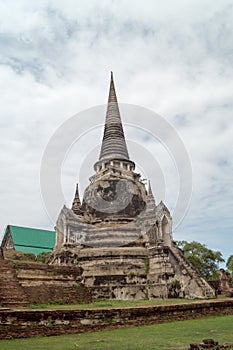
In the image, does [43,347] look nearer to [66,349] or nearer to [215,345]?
[66,349]

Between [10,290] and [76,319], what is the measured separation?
7.04 meters

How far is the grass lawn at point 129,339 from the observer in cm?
730

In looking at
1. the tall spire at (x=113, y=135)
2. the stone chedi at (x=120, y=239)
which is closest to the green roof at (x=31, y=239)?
the stone chedi at (x=120, y=239)

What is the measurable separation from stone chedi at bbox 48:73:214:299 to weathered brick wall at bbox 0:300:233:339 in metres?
10.7

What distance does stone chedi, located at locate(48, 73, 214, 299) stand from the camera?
909 inches

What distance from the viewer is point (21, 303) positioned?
1509 centimetres

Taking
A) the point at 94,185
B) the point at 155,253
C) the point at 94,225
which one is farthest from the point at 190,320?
the point at 94,185

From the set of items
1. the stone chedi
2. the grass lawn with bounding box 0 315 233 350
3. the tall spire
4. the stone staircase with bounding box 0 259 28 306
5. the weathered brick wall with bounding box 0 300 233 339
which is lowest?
the grass lawn with bounding box 0 315 233 350

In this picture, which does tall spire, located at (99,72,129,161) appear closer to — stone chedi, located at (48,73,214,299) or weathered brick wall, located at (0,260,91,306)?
stone chedi, located at (48,73,214,299)

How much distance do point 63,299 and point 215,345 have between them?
13.9 m

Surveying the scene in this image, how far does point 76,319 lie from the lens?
9.99 m

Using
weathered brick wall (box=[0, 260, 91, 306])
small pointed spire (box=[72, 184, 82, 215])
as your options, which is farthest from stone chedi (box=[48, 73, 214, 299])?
weathered brick wall (box=[0, 260, 91, 306])

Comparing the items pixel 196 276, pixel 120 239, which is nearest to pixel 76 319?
pixel 196 276

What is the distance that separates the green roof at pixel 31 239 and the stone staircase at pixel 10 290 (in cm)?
2436
